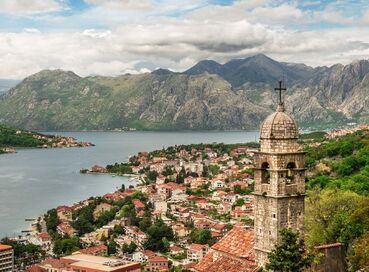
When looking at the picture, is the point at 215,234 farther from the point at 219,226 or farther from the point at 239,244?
the point at 239,244

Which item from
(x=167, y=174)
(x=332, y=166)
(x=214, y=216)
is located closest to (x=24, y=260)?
(x=214, y=216)

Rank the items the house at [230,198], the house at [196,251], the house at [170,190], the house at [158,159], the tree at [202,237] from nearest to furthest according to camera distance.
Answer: the house at [196,251], the tree at [202,237], the house at [230,198], the house at [170,190], the house at [158,159]

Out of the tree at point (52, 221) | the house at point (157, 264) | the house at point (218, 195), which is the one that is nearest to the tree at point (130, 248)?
the house at point (157, 264)

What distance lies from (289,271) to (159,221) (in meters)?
44.0

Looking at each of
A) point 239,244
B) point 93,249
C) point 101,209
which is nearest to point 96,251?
point 93,249

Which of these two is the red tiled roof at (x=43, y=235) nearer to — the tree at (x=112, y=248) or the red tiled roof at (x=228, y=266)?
the tree at (x=112, y=248)

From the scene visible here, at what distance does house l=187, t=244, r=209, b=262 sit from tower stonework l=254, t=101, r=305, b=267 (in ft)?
98.3

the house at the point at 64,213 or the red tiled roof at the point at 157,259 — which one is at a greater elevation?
the house at the point at 64,213

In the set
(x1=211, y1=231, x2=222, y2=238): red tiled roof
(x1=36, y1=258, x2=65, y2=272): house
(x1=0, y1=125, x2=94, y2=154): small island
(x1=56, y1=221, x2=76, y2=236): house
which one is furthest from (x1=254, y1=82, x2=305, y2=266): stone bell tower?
(x1=0, y1=125, x2=94, y2=154): small island

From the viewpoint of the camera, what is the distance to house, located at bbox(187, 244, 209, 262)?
4366 centimetres

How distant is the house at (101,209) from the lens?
6351cm

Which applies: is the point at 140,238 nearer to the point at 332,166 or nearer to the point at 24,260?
the point at 24,260

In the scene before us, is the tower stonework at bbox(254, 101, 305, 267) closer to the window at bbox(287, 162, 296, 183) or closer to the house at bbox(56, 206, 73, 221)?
the window at bbox(287, 162, 296, 183)

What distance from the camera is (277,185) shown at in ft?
45.3
